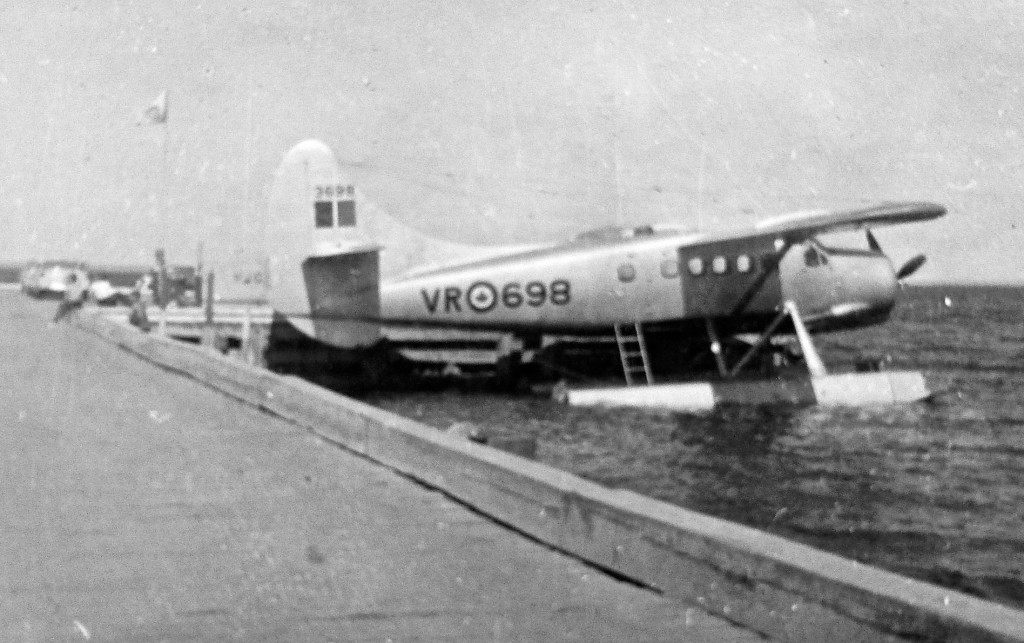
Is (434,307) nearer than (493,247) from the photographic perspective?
Yes

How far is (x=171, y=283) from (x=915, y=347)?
3914cm

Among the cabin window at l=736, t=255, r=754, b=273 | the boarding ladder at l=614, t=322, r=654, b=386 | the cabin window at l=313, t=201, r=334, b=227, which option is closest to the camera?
the cabin window at l=736, t=255, r=754, b=273

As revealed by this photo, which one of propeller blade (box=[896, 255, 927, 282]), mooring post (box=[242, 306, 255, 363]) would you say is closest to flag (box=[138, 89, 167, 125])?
mooring post (box=[242, 306, 255, 363])

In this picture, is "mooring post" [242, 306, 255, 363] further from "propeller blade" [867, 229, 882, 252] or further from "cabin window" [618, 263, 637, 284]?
"propeller blade" [867, 229, 882, 252]

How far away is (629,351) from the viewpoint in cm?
3372

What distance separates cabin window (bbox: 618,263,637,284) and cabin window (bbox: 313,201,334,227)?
23.6 feet

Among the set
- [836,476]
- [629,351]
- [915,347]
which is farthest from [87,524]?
[915,347]

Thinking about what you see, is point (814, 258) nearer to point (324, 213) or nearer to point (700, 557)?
point (324, 213)

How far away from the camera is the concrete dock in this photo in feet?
19.6

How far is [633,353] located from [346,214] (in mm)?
7831

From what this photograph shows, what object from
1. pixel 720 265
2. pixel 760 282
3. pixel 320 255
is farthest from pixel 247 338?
pixel 760 282

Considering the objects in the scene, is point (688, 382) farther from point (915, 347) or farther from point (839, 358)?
point (915, 347)

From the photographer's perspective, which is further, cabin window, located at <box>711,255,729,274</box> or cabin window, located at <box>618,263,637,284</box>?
cabin window, located at <box>711,255,729,274</box>

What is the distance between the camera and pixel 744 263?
30.2 m
